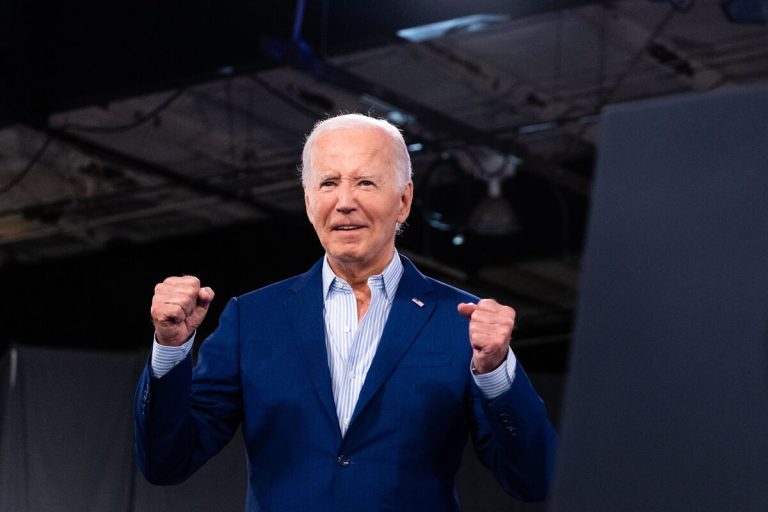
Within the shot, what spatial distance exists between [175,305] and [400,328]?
1.18 feet

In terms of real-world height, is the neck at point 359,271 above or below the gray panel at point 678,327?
below

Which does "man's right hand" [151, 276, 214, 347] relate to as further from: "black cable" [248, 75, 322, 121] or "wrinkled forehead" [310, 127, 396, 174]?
"black cable" [248, 75, 322, 121]

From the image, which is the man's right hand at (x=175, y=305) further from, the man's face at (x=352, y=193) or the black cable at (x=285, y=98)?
the black cable at (x=285, y=98)

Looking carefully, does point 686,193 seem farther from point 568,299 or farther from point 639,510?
point 568,299

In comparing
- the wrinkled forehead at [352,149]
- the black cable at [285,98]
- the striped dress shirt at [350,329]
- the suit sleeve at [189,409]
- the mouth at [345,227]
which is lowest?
the black cable at [285,98]

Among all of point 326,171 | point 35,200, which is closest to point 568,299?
point 35,200

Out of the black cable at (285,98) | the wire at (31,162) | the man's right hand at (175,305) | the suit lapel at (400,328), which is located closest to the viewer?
the man's right hand at (175,305)

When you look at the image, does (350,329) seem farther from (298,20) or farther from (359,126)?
(298,20)

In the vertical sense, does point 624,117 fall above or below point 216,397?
above

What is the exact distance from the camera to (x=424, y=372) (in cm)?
169

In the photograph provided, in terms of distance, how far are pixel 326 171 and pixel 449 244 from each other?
8.94 metres

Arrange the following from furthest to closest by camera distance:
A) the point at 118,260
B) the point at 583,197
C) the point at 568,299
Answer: the point at 568,299, the point at 118,260, the point at 583,197

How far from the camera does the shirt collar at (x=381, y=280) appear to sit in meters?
1.81

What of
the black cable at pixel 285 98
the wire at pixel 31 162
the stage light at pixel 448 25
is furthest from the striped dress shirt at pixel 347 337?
the wire at pixel 31 162
